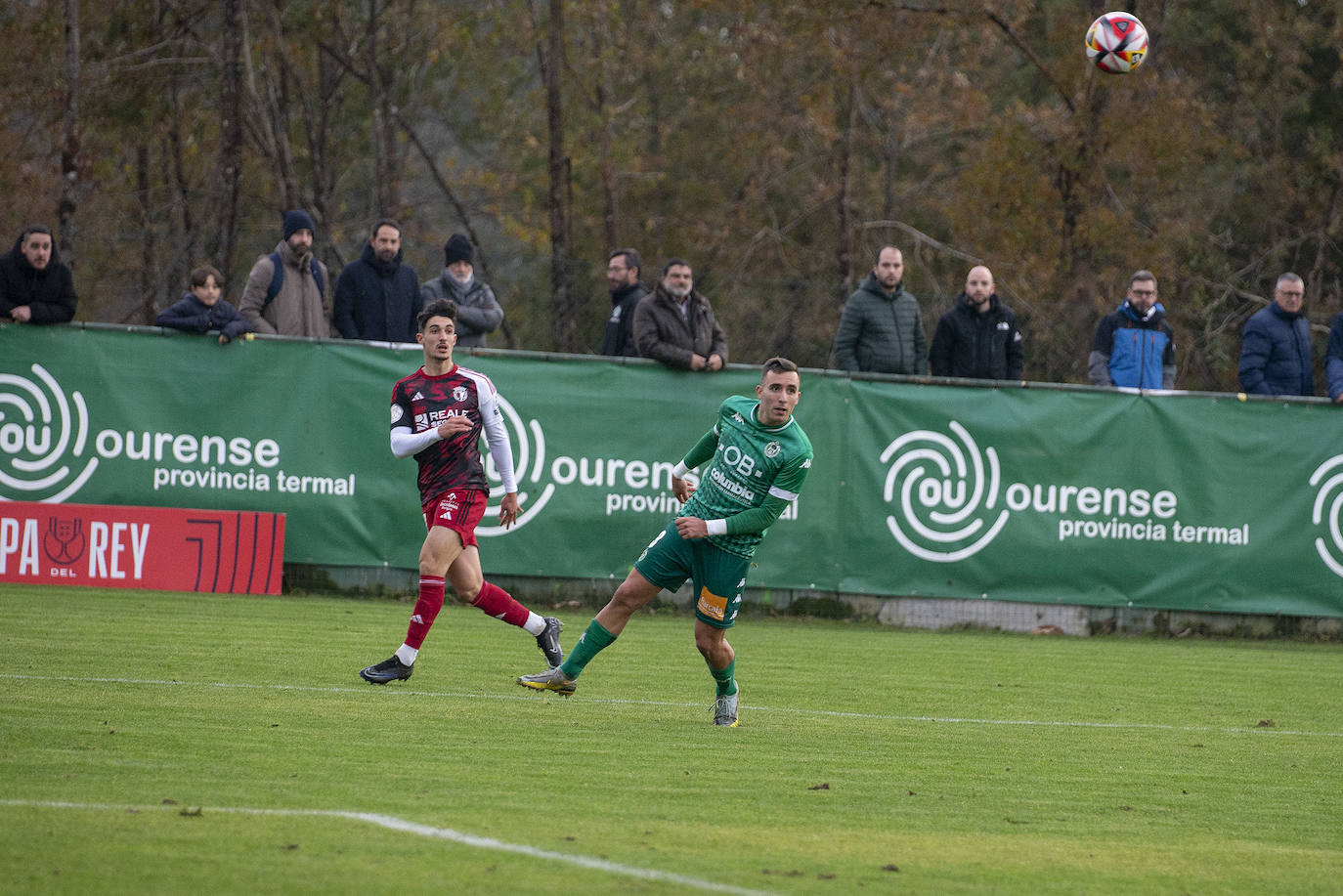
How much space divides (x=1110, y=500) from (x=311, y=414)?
7604 millimetres

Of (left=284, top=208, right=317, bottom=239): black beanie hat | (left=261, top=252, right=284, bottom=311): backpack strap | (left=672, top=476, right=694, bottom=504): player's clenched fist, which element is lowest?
(left=672, top=476, right=694, bottom=504): player's clenched fist

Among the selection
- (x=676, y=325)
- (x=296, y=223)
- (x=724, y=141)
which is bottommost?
(x=676, y=325)

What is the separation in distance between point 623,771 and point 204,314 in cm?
868

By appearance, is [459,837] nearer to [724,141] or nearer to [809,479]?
[809,479]

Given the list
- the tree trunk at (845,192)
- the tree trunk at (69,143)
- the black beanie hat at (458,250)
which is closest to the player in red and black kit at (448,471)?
the black beanie hat at (458,250)

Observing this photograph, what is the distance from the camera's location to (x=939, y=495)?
14930 mm

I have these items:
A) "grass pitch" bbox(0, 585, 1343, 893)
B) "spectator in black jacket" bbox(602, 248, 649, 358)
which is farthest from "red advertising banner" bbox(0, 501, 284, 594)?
"spectator in black jacket" bbox(602, 248, 649, 358)

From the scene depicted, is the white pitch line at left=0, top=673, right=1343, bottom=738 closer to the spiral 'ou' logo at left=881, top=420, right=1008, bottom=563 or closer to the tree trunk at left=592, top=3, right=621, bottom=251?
the spiral 'ou' logo at left=881, top=420, right=1008, bottom=563

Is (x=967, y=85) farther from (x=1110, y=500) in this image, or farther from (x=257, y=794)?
(x=257, y=794)

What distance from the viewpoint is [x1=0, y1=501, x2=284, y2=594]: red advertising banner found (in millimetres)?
13820

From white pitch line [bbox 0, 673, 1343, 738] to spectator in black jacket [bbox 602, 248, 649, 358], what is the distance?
6.28 metres

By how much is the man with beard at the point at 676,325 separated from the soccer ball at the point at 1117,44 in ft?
15.7

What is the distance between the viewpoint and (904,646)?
13.5m

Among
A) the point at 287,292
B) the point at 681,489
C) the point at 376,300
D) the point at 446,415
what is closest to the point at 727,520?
the point at 681,489
